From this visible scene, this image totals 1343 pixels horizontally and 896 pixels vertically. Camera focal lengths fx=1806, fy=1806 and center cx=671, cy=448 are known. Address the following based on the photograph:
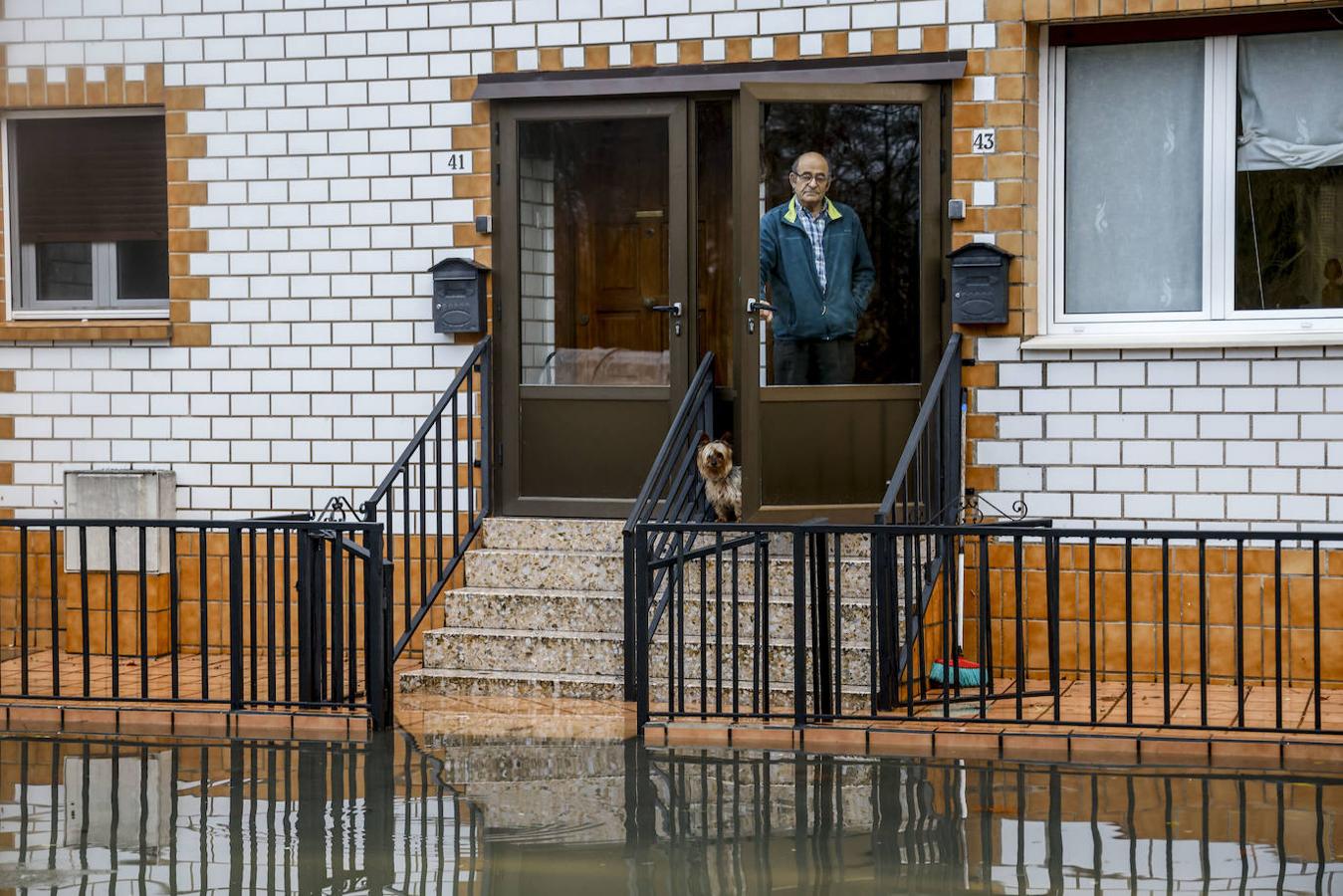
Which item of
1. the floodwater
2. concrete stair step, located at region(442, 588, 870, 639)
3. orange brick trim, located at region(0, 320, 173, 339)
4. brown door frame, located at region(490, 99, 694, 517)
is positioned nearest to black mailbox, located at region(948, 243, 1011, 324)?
brown door frame, located at region(490, 99, 694, 517)

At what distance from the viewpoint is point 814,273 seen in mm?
8859

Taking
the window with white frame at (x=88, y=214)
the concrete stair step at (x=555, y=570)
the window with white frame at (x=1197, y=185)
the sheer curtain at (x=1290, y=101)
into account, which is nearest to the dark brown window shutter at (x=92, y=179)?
the window with white frame at (x=88, y=214)

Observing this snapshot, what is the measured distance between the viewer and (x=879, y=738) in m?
7.16

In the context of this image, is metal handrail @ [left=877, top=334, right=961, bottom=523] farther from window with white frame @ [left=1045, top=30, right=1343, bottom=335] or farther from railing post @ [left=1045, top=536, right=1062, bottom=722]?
railing post @ [left=1045, top=536, right=1062, bottom=722]

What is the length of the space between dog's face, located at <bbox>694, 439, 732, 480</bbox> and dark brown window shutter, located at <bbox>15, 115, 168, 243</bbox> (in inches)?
140

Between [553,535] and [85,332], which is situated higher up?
[85,332]

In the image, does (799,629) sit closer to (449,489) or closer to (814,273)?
(814,273)

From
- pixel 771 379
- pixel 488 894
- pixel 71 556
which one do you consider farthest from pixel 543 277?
pixel 488 894

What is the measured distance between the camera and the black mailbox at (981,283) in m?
8.71

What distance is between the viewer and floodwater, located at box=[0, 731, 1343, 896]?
542 centimetres

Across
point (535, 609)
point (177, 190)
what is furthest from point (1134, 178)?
point (177, 190)

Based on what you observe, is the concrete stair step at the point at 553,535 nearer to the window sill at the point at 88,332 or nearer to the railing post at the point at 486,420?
the railing post at the point at 486,420

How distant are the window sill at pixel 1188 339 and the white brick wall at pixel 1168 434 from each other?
0.16ft

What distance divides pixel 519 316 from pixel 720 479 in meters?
1.51
